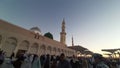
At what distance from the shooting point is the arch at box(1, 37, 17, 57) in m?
20.2

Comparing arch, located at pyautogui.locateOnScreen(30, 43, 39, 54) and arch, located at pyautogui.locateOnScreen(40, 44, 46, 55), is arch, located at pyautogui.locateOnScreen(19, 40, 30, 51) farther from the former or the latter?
arch, located at pyautogui.locateOnScreen(40, 44, 46, 55)

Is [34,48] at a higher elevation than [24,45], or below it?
below

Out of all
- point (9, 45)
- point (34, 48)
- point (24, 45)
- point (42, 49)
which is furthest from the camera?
point (42, 49)

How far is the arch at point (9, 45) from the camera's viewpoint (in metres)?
20.2

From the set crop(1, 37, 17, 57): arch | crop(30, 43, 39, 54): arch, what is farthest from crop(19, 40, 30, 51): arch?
crop(1, 37, 17, 57): arch

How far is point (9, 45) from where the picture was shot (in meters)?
21.0

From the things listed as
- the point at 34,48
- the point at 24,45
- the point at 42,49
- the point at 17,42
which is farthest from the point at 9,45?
the point at 42,49

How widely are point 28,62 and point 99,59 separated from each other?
416 cm

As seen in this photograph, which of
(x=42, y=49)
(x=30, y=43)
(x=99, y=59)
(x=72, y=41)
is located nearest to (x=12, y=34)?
(x=30, y=43)

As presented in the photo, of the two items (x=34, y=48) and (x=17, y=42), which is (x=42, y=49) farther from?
(x=17, y=42)

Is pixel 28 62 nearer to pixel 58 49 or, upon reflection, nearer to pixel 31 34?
pixel 31 34

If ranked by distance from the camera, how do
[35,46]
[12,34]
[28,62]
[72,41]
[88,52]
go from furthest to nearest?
[72,41], [35,46], [88,52], [12,34], [28,62]

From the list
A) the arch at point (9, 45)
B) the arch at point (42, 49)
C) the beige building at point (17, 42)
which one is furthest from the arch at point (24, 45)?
the arch at point (42, 49)

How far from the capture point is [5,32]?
19844 mm
